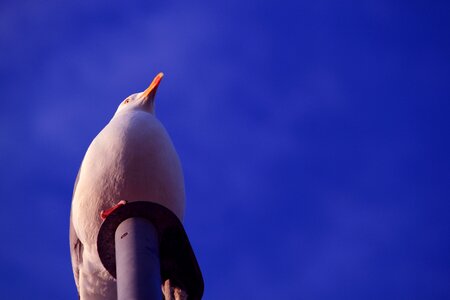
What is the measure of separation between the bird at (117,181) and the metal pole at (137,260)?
728mm

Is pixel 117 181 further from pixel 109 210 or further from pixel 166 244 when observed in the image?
pixel 166 244

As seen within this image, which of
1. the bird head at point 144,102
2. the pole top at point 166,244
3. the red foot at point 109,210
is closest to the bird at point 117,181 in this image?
the red foot at point 109,210

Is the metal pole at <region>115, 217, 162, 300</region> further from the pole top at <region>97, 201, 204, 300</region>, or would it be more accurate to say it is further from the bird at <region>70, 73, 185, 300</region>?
the bird at <region>70, 73, 185, 300</region>

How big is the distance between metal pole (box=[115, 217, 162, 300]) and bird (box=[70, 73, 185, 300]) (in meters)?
0.73

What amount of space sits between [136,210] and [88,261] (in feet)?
7.73

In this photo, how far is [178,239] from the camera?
31.7 ft

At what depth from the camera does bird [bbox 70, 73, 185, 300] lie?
1012 cm

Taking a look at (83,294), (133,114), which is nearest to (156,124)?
(133,114)

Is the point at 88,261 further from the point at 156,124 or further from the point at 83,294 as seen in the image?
the point at 156,124

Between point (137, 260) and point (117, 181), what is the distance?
6.08ft

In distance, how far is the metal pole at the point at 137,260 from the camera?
8.38 meters

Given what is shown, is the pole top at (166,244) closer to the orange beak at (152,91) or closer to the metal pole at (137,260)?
the metal pole at (137,260)

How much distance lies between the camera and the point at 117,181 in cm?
1009

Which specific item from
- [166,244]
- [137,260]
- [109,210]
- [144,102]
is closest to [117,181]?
[109,210]
